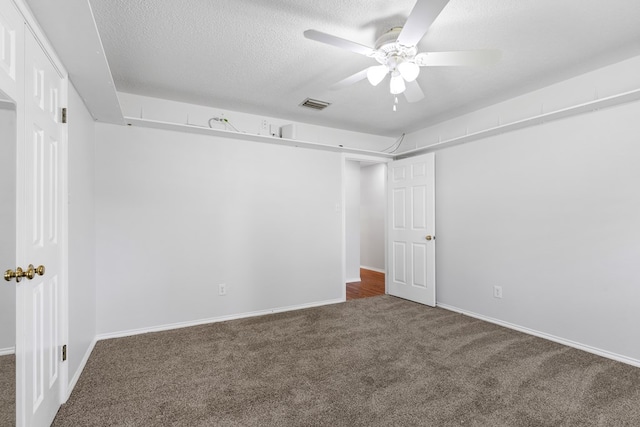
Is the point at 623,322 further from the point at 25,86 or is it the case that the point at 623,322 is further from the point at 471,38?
the point at 25,86

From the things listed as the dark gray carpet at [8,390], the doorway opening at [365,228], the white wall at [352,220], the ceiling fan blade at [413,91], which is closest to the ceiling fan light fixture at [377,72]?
the ceiling fan blade at [413,91]

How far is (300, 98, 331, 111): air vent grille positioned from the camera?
3.36 m

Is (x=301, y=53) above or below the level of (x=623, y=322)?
above

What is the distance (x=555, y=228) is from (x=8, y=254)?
3930 millimetres

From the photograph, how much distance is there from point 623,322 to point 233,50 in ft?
12.6

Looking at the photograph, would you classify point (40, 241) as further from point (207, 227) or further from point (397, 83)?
point (397, 83)

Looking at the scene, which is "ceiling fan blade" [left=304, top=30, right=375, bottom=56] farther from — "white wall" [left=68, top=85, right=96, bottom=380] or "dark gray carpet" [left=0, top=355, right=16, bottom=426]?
"dark gray carpet" [left=0, top=355, right=16, bottom=426]

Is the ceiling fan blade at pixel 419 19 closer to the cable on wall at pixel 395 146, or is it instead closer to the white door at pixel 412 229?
the white door at pixel 412 229

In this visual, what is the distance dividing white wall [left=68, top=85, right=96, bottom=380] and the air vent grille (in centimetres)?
203

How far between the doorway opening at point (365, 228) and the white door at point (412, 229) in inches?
23.5

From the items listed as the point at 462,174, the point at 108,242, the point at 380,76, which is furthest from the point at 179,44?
the point at 462,174

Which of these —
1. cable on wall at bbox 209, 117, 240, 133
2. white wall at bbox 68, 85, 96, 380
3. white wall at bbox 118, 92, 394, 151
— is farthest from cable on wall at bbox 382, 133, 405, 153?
white wall at bbox 68, 85, 96, 380

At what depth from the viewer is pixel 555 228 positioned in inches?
114

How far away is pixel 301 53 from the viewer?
7.84 ft
